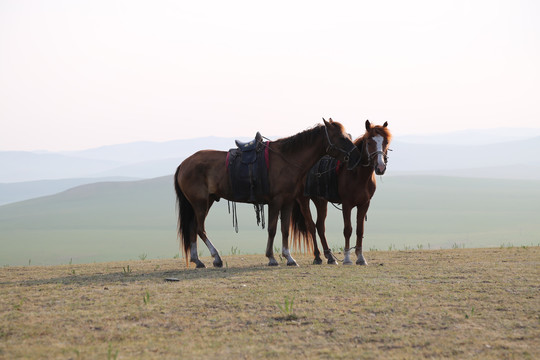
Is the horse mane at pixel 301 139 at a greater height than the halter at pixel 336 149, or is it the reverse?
the horse mane at pixel 301 139

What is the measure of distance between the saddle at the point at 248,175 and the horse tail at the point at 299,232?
4.94 ft

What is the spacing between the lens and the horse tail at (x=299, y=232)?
470 inches

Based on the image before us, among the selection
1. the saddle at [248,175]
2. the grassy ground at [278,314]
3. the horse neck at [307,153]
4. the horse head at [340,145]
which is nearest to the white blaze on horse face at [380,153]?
the horse head at [340,145]

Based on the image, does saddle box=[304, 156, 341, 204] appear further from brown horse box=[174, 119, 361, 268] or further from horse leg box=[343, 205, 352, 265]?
brown horse box=[174, 119, 361, 268]

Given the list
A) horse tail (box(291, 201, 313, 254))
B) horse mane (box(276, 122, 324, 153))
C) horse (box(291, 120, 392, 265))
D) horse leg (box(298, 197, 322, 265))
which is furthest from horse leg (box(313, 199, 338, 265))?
horse mane (box(276, 122, 324, 153))

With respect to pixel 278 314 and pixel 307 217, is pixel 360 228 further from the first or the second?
pixel 278 314

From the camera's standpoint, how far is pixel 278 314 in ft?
21.2

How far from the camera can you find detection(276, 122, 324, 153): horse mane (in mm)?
10578

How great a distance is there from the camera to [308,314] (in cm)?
647

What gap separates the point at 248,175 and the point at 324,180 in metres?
1.53

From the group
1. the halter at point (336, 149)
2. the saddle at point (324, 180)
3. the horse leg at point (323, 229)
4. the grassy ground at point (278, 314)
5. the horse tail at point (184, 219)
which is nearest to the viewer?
the grassy ground at point (278, 314)

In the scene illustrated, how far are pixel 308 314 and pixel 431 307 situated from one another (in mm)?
1387

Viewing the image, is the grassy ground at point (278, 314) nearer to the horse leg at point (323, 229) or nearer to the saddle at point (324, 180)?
the horse leg at point (323, 229)

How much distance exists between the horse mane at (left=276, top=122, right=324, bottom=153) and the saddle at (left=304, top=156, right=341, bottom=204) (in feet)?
2.53
